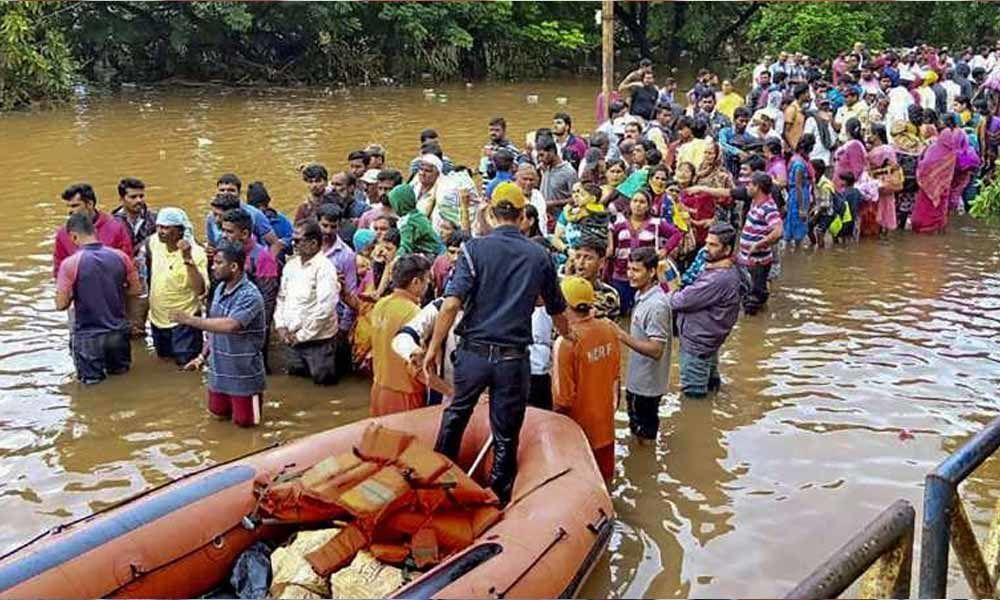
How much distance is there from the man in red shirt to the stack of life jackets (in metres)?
3.59

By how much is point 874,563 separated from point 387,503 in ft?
8.01

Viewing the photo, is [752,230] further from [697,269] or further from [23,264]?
[23,264]

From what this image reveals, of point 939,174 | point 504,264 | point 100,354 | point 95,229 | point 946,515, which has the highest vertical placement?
point 504,264

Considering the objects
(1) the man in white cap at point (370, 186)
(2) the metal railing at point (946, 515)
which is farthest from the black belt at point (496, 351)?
(1) the man in white cap at point (370, 186)

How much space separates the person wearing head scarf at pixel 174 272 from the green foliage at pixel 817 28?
21.1 m

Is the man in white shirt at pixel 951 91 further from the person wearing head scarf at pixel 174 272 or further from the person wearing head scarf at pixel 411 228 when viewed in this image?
the person wearing head scarf at pixel 174 272

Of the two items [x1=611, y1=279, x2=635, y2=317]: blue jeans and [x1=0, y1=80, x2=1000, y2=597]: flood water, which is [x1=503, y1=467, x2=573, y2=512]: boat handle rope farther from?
[x1=611, y1=279, x2=635, y2=317]: blue jeans

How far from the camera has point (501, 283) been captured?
5.27 metres

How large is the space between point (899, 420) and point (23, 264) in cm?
864

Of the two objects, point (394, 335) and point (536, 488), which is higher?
point (394, 335)

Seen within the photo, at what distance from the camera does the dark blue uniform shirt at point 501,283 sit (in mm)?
5246

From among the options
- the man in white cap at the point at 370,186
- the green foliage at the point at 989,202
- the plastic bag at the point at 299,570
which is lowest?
the plastic bag at the point at 299,570

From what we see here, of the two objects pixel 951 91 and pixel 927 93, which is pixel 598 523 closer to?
pixel 927 93

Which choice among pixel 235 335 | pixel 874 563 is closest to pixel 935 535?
pixel 874 563
